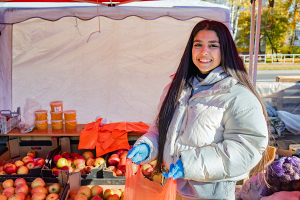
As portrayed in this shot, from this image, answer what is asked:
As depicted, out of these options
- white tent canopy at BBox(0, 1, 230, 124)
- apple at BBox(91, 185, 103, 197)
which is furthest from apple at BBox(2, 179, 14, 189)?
white tent canopy at BBox(0, 1, 230, 124)

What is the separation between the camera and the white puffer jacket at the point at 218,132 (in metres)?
1.24

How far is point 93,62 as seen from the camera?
4.48 metres

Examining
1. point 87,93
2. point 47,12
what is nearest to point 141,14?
point 47,12

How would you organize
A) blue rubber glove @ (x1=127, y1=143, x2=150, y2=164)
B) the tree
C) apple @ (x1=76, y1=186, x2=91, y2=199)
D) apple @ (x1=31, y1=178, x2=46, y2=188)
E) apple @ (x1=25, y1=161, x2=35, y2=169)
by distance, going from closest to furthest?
blue rubber glove @ (x1=127, y1=143, x2=150, y2=164) → apple @ (x1=76, y1=186, x2=91, y2=199) → apple @ (x1=31, y1=178, x2=46, y2=188) → apple @ (x1=25, y1=161, x2=35, y2=169) → the tree

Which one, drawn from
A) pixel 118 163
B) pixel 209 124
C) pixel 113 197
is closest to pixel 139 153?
pixel 209 124

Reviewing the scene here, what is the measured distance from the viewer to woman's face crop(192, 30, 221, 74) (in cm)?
146

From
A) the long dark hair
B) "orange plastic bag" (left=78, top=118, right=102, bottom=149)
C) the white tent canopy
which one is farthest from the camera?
the white tent canopy

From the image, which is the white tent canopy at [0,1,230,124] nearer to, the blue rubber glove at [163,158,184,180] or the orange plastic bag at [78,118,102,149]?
the orange plastic bag at [78,118,102,149]

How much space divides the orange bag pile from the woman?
1.51m

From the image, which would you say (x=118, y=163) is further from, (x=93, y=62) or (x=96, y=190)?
(x=93, y=62)

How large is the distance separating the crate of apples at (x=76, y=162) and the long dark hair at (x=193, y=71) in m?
1.40

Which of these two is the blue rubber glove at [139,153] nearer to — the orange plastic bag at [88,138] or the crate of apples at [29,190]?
the crate of apples at [29,190]

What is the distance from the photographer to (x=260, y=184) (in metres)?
2.13

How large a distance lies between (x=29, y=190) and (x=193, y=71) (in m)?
1.91
